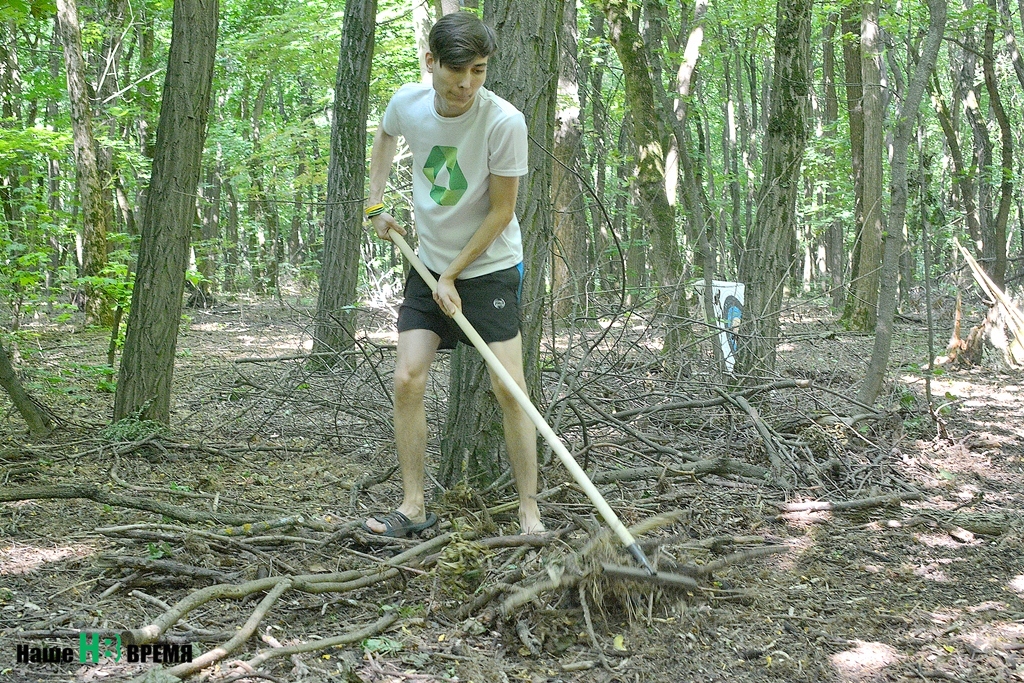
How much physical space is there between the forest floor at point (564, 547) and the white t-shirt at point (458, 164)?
1.05 metres

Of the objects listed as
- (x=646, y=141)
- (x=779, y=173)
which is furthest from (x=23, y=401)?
(x=646, y=141)

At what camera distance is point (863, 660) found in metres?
2.84

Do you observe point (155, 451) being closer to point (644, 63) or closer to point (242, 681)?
point (242, 681)

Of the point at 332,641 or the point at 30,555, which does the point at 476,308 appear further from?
the point at 30,555

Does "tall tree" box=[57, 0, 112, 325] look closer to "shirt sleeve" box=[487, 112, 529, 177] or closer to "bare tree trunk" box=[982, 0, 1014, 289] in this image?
"shirt sleeve" box=[487, 112, 529, 177]

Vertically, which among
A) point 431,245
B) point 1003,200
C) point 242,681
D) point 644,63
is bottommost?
point 242,681

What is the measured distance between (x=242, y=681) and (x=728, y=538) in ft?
6.57

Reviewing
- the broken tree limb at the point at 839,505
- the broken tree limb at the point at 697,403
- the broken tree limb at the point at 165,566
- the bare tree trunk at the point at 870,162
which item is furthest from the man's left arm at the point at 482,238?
the bare tree trunk at the point at 870,162

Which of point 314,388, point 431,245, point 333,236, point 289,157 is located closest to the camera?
point 431,245

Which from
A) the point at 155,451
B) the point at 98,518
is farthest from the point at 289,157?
the point at 98,518

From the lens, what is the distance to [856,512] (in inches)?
168

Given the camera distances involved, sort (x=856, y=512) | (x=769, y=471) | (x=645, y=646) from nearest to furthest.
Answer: (x=645, y=646), (x=856, y=512), (x=769, y=471)

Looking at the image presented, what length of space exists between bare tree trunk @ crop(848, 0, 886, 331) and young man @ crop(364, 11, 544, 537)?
7.33 m

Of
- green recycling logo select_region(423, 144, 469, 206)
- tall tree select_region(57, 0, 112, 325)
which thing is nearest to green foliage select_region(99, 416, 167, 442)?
green recycling logo select_region(423, 144, 469, 206)
